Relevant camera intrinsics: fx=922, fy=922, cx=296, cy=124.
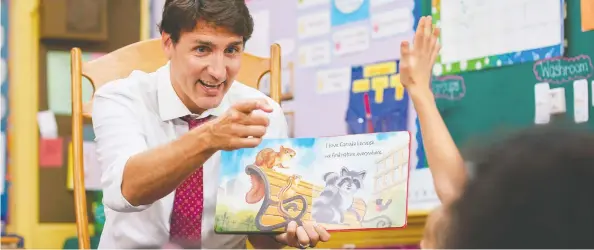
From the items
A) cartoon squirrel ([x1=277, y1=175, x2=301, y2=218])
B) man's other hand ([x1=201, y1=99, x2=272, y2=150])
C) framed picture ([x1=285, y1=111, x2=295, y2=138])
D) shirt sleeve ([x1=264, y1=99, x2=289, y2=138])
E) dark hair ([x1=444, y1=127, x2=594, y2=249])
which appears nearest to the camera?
dark hair ([x1=444, y1=127, x2=594, y2=249])

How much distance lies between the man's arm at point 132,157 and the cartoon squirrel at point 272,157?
0.09 m

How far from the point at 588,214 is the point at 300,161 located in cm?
85

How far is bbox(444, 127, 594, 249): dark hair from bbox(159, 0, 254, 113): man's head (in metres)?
1.07

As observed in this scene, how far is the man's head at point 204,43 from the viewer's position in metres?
1.41

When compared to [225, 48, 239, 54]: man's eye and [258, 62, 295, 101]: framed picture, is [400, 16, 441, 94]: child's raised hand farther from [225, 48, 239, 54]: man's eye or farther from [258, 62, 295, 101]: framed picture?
[258, 62, 295, 101]: framed picture

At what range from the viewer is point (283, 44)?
10.5 ft

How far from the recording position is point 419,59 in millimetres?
1204

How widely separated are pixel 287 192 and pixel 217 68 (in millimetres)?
A: 315

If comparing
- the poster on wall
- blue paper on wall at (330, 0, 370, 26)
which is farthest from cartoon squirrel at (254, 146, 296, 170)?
the poster on wall

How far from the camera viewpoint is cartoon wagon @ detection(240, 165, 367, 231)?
3.90 feet

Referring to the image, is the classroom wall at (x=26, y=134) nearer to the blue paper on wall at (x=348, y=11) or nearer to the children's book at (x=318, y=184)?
the blue paper on wall at (x=348, y=11)

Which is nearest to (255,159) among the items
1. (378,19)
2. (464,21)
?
(464,21)

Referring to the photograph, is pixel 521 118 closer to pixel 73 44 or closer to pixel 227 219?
pixel 227 219

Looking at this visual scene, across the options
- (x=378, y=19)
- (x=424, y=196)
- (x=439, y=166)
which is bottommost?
(x=424, y=196)
